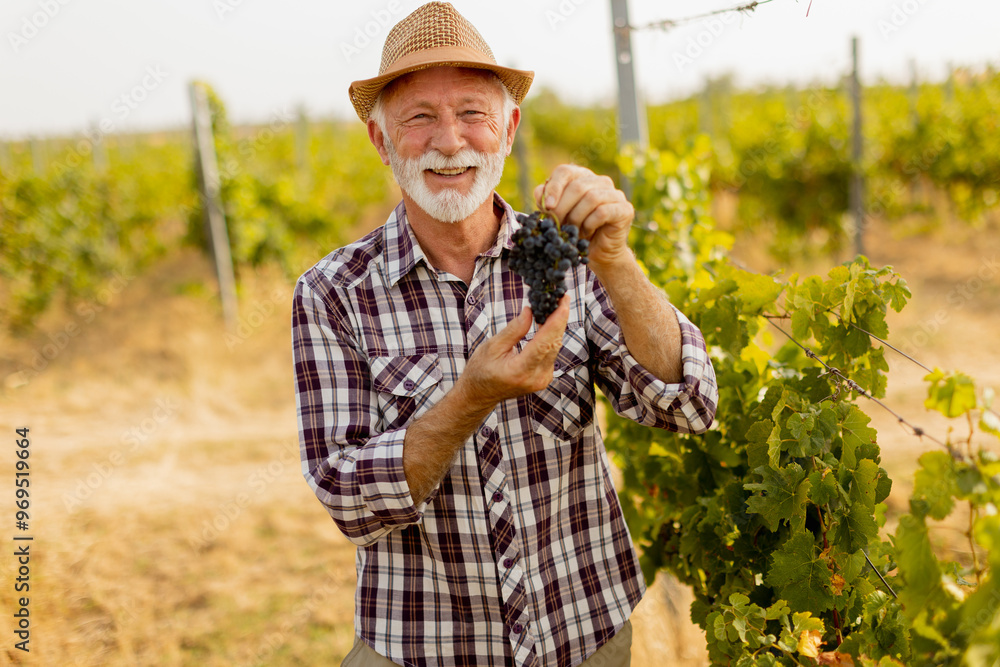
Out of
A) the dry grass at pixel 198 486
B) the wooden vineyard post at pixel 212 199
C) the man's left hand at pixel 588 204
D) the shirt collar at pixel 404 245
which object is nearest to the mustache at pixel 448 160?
the shirt collar at pixel 404 245

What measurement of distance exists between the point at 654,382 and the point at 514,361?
431 millimetres

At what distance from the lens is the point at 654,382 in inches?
64.2

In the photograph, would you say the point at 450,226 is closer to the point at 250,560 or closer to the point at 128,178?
the point at 250,560

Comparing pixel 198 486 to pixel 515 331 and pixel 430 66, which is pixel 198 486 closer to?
pixel 430 66

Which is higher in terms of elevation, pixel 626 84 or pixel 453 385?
pixel 626 84

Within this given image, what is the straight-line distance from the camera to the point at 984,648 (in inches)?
Result: 33.4

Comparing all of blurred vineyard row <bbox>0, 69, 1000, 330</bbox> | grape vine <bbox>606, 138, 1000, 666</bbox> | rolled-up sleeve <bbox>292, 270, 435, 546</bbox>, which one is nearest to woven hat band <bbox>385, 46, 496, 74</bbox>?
rolled-up sleeve <bbox>292, 270, 435, 546</bbox>

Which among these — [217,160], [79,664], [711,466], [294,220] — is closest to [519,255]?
[711,466]

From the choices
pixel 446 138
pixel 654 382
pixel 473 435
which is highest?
pixel 446 138

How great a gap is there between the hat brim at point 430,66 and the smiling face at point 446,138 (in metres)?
0.04

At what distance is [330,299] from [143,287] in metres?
12.3

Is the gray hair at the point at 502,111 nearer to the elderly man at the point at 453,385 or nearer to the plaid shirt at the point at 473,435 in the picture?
the elderly man at the point at 453,385

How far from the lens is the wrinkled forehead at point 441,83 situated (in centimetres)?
178

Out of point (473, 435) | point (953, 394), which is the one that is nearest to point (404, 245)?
point (473, 435)
